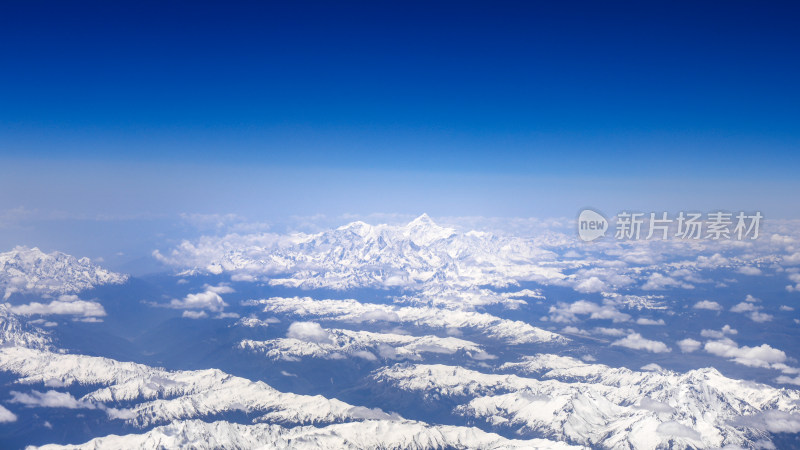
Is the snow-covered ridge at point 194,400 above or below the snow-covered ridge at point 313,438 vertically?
below

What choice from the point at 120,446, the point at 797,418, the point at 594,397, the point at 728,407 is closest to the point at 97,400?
the point at 120,446

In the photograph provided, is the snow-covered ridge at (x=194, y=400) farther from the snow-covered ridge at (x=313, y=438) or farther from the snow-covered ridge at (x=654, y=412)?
the snow-covered ridge at (x=654, y=412)

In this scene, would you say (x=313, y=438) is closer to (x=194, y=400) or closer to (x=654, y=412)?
(x=194, y=400)

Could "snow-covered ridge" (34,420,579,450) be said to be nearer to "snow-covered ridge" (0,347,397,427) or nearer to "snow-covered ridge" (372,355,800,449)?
"snow-covered ridge" (0,347,397,427)

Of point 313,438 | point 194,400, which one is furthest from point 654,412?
point 194,400

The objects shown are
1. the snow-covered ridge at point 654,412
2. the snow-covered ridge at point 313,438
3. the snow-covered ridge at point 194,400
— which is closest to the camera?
the snow-covered ridge at point 313,438

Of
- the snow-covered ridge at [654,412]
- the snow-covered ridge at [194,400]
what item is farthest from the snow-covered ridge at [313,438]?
the snow-covered ridge at [654,412]

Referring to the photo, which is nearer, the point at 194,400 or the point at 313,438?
the point at 313,438

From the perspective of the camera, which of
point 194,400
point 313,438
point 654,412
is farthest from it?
point 194,400
